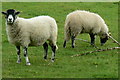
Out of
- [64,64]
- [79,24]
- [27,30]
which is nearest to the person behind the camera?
[27,30]

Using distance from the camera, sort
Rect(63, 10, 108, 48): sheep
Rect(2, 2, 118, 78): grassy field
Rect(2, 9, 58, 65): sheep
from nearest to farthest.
A: Rect(2, 2, 118, 78): grassy field
Rect(2, 9, 58, 65): sheep
Rect(63, 10, 108, 48): sheep

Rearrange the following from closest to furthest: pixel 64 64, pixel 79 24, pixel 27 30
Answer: pixel 27 30 → pixel 64 64 → pixel 79 24

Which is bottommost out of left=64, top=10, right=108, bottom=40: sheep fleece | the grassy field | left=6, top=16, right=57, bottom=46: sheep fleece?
the grassy field

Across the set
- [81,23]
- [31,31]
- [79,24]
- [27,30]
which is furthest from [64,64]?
[81,23]

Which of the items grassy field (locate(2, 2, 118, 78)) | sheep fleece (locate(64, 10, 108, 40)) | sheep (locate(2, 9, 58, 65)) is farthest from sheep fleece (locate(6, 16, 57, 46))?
sheep fleece (locate(64, 10, 108, 40))

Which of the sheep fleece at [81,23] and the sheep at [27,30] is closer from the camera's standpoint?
the sheep at [27,30]

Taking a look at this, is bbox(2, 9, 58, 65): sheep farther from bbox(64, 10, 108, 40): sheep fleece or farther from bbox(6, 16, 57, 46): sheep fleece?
bbox(64, 10, 108, 40): sheep fleece

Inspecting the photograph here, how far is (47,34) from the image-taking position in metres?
12.7

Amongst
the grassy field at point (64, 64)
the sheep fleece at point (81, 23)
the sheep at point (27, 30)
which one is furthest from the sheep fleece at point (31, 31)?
the sheep fleece at point (81, 23)

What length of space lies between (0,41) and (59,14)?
8.44 metres

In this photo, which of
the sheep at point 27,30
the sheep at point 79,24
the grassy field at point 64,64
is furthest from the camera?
the sheep at point 79,24

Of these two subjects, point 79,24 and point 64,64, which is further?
point 79,24

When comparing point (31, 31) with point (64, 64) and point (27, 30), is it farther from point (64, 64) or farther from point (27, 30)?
point (64, 64)

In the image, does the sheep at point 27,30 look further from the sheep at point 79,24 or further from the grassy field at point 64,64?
the sheep at point 79,24
